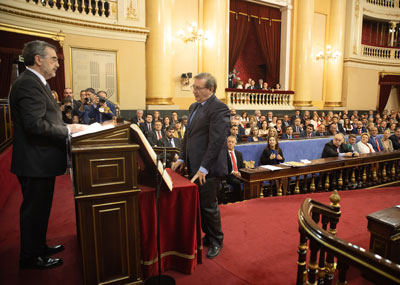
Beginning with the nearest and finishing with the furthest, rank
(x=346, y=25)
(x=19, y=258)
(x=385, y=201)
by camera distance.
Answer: (x=19, y=258)
(x=385, y=201)
(x=346, y=25)

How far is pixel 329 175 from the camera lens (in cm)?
448

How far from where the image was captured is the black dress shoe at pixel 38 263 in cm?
186

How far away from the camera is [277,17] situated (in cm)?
1134

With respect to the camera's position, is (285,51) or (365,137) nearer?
(365,137)

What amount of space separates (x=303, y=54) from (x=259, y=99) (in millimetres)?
2628

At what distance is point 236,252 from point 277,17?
11.1 meters

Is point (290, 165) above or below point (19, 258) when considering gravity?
above

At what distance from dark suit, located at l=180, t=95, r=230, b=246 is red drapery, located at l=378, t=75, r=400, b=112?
14456mm

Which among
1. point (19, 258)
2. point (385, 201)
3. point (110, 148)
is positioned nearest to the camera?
point (110, 148)

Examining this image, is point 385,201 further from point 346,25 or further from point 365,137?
point 346,25

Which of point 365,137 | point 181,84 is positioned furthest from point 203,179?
point 181,84

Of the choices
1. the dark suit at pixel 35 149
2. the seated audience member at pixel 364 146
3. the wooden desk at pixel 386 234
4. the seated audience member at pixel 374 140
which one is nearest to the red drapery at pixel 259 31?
the seated audience member at pixel 374 140

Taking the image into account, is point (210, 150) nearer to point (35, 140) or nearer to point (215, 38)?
point (35, 140)

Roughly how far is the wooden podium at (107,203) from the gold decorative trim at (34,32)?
5.70m
